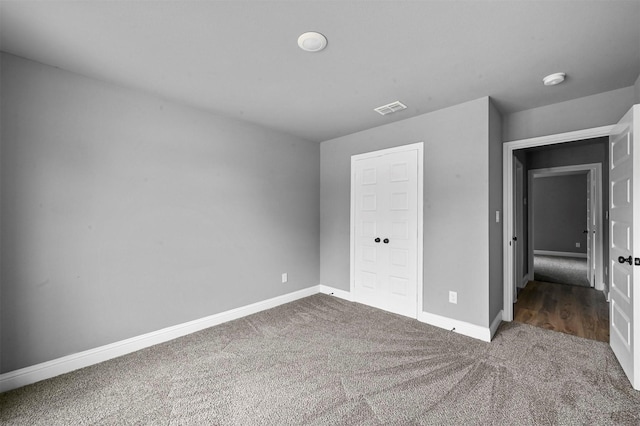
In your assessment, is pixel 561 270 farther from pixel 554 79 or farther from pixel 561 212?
pixel 554 79

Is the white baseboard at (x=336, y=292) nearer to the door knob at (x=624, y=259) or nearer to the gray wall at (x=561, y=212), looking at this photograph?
the door knob at (x=624, y=259)

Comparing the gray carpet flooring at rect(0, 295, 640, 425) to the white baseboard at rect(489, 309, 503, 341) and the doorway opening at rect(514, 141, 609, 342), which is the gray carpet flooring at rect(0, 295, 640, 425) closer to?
the white baseboard at rect(489, 309, 503, 341)

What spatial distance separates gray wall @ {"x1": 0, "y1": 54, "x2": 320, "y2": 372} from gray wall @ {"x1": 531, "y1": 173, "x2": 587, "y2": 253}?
7.74 m

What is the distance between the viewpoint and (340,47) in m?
1.99

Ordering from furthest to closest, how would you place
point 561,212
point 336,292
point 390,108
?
point 561,212 < point 336,292 < point 390,108

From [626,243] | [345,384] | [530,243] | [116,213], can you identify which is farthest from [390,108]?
[530,243]

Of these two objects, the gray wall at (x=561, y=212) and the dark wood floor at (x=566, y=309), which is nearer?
the dark wood floor at (x=566, y=309)

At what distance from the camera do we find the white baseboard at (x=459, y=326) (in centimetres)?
280

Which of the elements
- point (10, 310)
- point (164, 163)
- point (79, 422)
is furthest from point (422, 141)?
point (10, 310)

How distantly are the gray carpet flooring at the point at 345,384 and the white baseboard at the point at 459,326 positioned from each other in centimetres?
11

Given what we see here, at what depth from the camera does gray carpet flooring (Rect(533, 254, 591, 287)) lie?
5.17m

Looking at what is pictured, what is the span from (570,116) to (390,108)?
1823 mm

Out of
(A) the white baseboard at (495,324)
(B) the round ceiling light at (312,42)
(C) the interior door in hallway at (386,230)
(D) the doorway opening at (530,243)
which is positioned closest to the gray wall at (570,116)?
(D) the doorway opening at (530,243)

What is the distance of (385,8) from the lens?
1.61m
